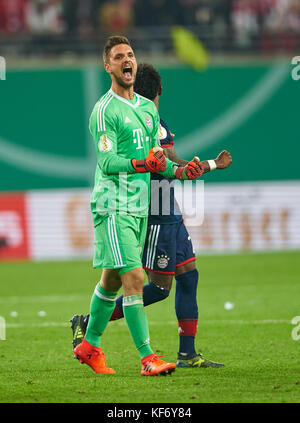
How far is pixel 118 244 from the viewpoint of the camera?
5660mm

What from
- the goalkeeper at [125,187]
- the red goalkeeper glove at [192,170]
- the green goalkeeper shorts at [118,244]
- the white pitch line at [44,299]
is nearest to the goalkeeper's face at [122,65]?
the goalkeeper at [125,187]

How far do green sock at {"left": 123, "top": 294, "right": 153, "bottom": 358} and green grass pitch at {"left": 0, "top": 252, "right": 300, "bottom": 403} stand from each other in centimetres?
22

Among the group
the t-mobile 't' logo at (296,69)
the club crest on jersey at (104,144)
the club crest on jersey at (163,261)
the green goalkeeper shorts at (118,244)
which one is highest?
the t-mobile 't' logo at (296,69)

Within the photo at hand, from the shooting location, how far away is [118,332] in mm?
8281

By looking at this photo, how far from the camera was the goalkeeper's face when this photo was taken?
19.0 ft

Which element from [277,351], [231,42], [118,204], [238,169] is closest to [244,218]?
[238,169]

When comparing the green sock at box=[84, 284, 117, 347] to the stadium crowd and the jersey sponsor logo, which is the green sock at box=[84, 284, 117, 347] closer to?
the jersey sponsor logo

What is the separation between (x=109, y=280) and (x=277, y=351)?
1.69 meters

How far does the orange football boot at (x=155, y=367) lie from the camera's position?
5582 millimetres

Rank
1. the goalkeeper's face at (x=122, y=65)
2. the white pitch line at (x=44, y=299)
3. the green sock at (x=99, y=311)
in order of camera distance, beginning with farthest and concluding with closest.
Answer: the white pitch line at (x=44, y=299), the green sock at (x=99, y=311), the goalkeeper's face at (x=122, y=65)

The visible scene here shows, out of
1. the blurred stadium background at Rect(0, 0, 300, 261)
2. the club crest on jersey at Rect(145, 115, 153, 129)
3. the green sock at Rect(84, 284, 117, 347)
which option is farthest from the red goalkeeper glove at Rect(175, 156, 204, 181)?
the blurred stadium background at Rect(0, 0, 300, 261)

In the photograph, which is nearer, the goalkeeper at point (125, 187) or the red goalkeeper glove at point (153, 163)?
the red goalkeeper glove at point (153, 163)

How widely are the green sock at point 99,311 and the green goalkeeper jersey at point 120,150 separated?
53 cm

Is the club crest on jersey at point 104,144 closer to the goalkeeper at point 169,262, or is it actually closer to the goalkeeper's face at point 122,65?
the goalkeeper's face at point 122,65
